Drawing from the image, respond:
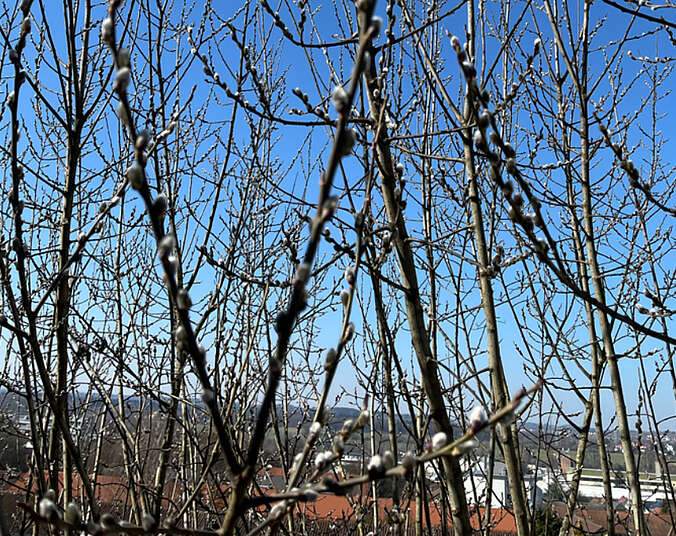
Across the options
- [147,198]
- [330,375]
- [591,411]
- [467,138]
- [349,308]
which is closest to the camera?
[147,198]

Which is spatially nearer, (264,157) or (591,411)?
(591,411)

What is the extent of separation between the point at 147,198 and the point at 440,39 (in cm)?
323

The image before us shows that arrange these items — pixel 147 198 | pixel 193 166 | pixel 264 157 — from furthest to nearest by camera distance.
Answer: pixel 264 157 → pixel 193 166 → pixel 147 198

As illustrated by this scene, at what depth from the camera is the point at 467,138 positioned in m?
1.94

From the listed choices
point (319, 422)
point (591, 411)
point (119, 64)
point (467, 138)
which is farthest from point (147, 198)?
point (591, 411)

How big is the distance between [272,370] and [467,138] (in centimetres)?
145

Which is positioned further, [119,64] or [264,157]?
[264,157]

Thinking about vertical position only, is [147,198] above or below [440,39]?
below

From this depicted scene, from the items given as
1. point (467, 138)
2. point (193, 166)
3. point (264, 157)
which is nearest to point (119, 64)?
point (467, 138)

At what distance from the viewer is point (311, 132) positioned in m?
3.87

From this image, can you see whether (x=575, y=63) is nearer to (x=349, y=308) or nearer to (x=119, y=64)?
(x=349, y=308)

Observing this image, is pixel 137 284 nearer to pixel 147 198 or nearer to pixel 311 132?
pixel 311 132

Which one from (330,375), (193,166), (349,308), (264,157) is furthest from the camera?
(264,157)

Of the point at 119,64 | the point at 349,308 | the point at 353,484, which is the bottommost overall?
the point at 353,484
